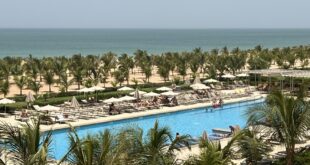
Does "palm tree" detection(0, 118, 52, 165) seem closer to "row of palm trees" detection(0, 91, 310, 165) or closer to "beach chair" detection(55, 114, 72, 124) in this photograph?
"row of palm trees" detection(0, 91, 310, 165)

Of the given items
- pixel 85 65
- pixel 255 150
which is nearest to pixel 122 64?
pixel 85 65

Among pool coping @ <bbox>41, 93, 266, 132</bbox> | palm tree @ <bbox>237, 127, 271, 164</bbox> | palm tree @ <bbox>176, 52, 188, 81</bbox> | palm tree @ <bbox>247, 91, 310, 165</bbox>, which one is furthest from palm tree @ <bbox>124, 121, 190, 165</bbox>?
palm tree @ <bbox>176, 52, 188, 81</bbox>

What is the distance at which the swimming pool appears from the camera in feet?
75.8

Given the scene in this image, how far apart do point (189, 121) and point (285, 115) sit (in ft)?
46.9

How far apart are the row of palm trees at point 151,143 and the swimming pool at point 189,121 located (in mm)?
10169

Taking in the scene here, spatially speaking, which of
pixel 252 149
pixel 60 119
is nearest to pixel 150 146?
pixel 252 149

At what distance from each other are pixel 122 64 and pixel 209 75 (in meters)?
7.57

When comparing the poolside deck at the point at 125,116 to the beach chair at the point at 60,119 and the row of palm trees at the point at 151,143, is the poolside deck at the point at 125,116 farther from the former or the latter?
the row of palm trees at the point at 151,143

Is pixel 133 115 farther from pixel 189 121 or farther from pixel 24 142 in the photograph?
pixel 24 142

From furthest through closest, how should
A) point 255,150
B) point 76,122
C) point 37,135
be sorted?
point 76,122
point 255,150
point 37,135

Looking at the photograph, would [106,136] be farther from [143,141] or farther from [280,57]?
[280,57]

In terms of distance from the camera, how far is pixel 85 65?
131ft

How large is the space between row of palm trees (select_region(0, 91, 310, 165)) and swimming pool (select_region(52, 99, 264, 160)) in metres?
10.2

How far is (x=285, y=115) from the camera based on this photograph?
38.0ft
